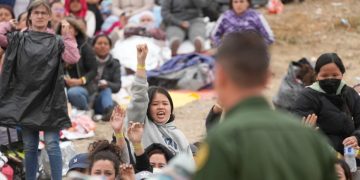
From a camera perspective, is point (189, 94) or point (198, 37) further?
point (198, 37)

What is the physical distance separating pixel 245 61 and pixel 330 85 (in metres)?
3.68

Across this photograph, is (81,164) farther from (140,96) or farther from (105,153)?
(140,96)

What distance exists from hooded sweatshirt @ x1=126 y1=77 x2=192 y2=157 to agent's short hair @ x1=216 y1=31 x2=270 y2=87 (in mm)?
3228

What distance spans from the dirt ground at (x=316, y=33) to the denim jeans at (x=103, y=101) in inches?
84.2

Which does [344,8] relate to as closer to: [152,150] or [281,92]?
[281,92]

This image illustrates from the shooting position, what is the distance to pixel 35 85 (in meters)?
6.89

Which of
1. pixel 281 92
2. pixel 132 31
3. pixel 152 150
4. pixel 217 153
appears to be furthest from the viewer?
pixel 132 31

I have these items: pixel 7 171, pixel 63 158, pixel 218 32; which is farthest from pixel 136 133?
pixel 218 32

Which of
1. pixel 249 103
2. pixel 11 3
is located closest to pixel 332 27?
pixel 11 3

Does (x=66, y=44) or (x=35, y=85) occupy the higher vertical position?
(x=66, y=44)

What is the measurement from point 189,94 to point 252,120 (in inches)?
318

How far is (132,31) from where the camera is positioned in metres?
12.0

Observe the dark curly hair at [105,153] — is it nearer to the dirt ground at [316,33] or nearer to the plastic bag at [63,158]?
the plastic bag at [63,158]

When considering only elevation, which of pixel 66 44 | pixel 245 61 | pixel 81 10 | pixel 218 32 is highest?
Result: pixel 245 61
